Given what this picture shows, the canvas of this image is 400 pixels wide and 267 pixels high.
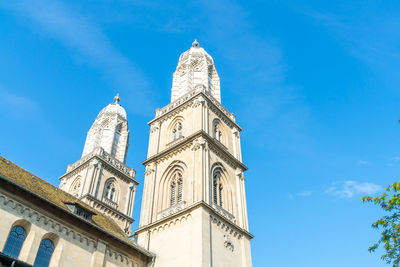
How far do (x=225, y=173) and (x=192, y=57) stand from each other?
16.5 meters

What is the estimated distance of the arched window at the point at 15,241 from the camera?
19797 mm

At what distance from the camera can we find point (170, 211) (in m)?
29.5

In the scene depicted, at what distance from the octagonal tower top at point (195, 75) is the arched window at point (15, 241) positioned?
75.5 ft

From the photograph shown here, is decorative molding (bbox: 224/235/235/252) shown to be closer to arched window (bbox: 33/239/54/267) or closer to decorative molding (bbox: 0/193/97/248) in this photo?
decorative molding (bbox: 0/193/97/248)

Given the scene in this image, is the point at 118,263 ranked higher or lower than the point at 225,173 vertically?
lower

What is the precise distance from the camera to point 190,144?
32.5m

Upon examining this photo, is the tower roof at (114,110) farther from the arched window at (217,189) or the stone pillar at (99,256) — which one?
the stone pillar at (99,256)

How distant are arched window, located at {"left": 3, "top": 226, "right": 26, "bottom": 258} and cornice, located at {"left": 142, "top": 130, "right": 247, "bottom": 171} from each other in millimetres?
→ 14905

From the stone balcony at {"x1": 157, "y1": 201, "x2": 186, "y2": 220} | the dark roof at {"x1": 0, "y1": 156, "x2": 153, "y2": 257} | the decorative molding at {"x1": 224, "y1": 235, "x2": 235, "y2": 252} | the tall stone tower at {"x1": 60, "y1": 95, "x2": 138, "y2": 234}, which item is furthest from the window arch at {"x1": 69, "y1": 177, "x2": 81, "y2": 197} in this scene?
the decorative molding at {"x1": 224, "y1": 235, "x2": 235, "y2": 252}

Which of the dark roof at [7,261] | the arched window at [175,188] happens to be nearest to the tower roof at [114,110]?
the arched window at [175,188]

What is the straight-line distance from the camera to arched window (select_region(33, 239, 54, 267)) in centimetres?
2094

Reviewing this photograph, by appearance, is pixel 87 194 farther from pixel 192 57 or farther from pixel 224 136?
pixel 192 57

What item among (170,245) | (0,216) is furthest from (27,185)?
(170,245)

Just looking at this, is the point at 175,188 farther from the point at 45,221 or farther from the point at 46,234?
the point at 46,234
